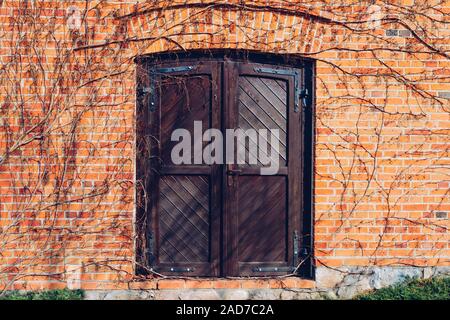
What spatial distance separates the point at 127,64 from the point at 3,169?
158 cm

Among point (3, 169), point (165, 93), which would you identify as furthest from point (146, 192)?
point (3, 169)

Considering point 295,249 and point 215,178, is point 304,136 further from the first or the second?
point 295,249

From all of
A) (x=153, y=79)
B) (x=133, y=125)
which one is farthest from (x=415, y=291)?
(x=153, y=79)

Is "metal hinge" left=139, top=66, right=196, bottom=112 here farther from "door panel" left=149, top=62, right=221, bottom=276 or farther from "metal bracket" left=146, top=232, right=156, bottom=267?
"metal bracket" left=146, top=232, right=156, bottom=267

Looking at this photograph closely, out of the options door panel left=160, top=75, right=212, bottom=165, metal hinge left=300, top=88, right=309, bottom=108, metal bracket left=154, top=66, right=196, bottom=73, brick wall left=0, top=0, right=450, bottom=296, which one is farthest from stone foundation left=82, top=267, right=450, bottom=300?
metal bracket left=154, top=66, right=196, bottom=73

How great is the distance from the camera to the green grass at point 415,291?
5.71m

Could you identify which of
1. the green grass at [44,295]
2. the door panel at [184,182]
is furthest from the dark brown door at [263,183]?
the green grass at [44,295]

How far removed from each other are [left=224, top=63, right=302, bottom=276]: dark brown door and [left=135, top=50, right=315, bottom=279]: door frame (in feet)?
0.24

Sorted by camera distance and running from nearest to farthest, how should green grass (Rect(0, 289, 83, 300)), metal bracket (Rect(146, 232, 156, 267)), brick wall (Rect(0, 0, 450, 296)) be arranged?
1. green grass (Rect(0, 289, 83, 300))
2. brick wall (Rect(0, 0, 450, 296))
3. metal bracket (Rect(146, 232, 156, 267))

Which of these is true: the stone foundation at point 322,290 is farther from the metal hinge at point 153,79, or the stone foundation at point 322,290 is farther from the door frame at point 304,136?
the metal hinge at point 153,79

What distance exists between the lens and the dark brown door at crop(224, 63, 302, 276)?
6.01 metres

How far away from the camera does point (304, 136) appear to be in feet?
20.0

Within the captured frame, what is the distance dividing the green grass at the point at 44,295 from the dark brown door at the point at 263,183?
1.52m

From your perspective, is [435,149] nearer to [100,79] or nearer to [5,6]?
[100,79]
